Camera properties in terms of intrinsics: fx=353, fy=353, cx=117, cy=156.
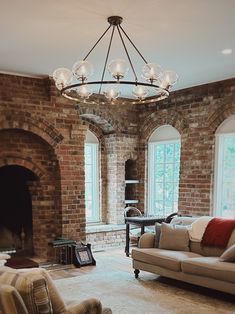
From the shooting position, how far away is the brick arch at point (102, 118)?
6.61 meters

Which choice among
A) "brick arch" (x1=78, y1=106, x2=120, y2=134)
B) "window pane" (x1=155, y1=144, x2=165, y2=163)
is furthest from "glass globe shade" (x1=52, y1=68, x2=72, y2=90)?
"window pane" (x1=155, y1=144, x2=165, y2=163)

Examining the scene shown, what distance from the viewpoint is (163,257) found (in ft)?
14.9

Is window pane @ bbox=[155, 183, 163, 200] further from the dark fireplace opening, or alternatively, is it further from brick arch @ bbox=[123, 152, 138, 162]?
the dark fireplace opening

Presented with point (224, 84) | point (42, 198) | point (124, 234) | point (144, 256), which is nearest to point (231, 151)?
point (224, 84)

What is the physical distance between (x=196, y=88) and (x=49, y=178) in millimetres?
2942

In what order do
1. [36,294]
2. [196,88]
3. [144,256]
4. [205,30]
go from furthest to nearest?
[196,88]
[144,256]
[205,30]
[36,294]

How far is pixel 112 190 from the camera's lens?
23.5 feet

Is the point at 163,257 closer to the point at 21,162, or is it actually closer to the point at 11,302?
the point at 21,162

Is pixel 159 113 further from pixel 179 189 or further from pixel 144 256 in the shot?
pixel 144 256

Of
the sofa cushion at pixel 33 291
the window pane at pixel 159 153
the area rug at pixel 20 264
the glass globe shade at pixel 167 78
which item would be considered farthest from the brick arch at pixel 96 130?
the sofa cushion at pixel 33 291

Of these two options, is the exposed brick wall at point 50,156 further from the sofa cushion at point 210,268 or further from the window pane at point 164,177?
the sofa cushion at point 210,268

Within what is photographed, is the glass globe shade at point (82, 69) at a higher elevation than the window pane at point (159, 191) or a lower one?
higher

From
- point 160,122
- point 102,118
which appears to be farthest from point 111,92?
point 160,122

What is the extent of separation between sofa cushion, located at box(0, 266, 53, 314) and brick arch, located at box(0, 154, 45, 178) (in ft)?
11.9
